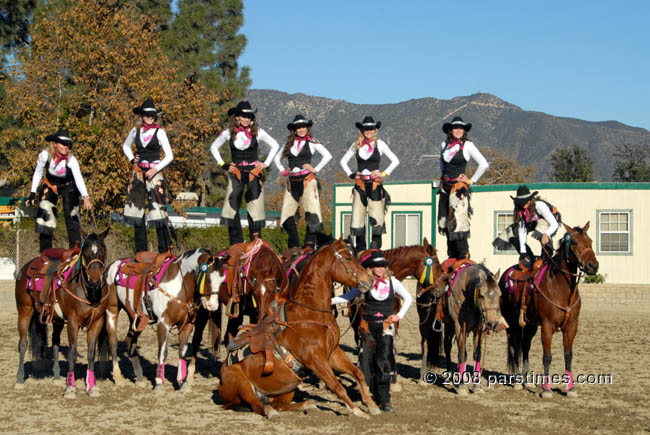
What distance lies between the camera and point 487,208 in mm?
32250

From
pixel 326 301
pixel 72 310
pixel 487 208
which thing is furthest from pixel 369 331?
pixel 487 208

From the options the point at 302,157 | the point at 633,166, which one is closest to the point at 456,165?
the point at 302,157

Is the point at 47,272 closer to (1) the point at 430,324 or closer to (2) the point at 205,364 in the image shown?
(2) the point at 205,364

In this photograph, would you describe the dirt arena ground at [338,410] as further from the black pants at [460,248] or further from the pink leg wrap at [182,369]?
the black pants at [460,248]

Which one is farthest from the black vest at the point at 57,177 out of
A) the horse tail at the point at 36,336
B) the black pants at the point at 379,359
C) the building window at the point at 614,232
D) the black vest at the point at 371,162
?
the building window at the point at 614,232

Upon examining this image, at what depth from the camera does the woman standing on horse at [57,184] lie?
38.5 feet

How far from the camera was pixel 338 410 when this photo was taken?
9.57 metres

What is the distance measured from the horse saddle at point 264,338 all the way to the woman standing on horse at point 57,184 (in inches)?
153

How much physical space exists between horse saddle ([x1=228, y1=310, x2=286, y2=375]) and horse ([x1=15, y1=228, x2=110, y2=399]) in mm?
2165

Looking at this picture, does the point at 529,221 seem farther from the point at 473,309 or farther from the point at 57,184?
the point at 57,184

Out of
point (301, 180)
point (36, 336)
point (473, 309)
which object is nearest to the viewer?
point (473, 309)

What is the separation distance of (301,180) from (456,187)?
2512 mm

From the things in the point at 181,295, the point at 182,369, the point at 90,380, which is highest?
the point at 181,295

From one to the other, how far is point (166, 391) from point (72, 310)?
5.73ft
